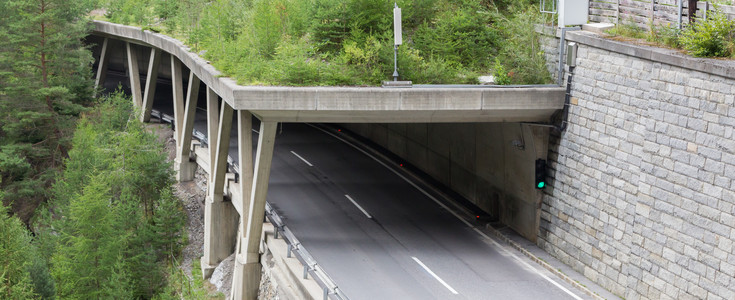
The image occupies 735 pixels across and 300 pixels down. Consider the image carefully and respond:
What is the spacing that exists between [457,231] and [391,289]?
15.2 feet

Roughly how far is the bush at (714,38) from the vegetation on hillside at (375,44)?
5.22 metres

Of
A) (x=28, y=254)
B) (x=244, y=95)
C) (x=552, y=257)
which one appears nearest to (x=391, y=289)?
(x=552, y=257)

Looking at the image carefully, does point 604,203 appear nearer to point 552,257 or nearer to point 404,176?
point 552,257

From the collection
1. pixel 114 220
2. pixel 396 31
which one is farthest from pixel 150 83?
pixel 396 31

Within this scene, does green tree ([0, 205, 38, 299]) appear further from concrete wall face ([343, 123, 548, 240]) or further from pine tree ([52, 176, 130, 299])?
concrete wall face ([343, 123, 548, 240])

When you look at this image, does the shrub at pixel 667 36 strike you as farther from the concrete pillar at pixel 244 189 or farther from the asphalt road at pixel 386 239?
the concrete pillar at pixel 244 189

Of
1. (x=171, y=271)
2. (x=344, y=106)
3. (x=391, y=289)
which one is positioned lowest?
(x=171, y=271)

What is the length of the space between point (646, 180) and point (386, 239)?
8257 millimetres

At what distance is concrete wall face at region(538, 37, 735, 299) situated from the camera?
14.2 meters

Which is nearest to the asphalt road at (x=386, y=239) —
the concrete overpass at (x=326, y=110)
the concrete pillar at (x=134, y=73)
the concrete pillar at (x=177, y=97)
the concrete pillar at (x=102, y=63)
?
the concrete overpass at (x=326, y=110)

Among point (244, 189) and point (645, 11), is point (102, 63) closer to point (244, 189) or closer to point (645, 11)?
point (244, 189)

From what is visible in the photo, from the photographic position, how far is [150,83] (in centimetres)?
4309

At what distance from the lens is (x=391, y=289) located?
60.0ft

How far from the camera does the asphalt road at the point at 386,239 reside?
1823cm
